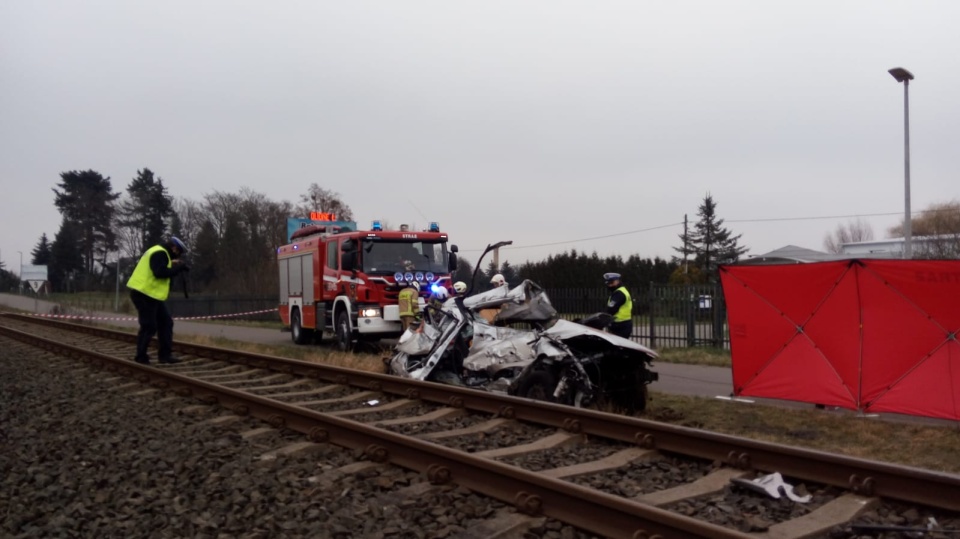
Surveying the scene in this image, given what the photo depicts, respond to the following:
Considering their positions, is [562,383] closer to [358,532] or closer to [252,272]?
[358,532]

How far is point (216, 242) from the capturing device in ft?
198

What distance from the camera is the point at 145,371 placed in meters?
11.3

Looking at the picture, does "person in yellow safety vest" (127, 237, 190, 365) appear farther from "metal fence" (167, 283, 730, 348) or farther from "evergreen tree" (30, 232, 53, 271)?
"evergreen tree" (30, 232, 53, 271)

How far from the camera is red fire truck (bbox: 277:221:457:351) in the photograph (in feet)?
54.7

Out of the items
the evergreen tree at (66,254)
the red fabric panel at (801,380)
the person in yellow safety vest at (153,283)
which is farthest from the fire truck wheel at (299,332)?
the evergreen tree at (66,254)

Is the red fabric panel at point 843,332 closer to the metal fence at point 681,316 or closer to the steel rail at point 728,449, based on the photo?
the steel rail at point 728,449

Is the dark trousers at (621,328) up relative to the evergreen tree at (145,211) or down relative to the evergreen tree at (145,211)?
down

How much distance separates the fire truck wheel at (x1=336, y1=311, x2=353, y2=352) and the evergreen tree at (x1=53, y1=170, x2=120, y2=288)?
60.5 metres

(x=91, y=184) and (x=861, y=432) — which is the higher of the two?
(x=91, y=184)

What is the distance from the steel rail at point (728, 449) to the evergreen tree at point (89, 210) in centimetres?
6988

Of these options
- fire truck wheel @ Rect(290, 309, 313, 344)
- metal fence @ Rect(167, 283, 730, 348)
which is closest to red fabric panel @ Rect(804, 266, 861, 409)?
metal fence @ Rect(167, 283, 730, 348)

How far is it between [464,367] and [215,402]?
2868 mm

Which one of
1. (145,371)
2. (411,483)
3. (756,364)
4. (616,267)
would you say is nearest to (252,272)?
(616,267)

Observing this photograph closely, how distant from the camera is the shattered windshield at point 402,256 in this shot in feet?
55.6
